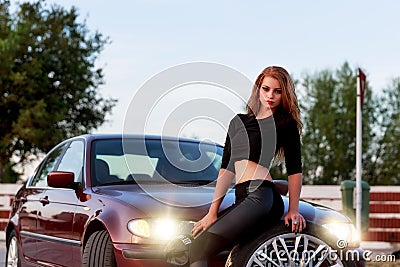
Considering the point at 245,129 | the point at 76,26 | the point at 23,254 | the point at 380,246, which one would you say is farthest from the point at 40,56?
the point at 245,129

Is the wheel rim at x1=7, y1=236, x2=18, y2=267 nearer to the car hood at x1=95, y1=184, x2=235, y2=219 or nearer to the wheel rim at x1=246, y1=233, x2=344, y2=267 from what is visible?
the car hood at x1=95, y1=184, x2=235, y2=219

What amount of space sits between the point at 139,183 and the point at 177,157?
681 mm

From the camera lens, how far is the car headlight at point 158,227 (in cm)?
544

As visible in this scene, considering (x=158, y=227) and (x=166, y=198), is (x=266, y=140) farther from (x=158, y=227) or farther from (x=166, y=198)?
(x=166, y=198)

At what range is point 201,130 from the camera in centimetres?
678

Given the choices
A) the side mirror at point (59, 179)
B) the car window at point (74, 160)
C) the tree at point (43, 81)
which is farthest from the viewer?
the tree at point (43, 81)

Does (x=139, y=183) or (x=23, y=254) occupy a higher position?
(x=139, y=183)

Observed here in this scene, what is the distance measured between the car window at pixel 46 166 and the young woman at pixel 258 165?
3471 millimetres

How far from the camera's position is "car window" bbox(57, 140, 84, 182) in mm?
7039

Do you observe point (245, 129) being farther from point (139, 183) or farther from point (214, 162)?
point (214, 162)

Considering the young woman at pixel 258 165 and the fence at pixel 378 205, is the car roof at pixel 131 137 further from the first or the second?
the fence at pixel 378 205

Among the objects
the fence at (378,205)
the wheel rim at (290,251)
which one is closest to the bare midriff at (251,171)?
the wheel rim at (290,251)

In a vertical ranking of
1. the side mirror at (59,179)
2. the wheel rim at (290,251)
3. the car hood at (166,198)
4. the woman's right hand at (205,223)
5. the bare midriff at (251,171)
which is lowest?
the wheel rim at (290,251)

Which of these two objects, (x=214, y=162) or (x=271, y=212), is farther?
(x=214, y=162)
